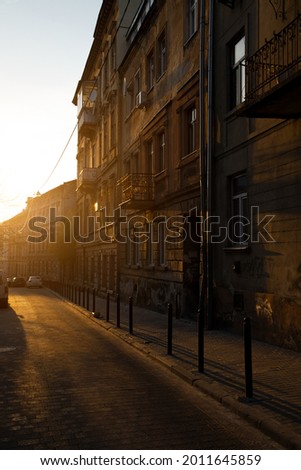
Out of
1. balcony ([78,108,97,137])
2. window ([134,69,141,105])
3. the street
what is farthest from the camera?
balcony ([78,108,97,137])

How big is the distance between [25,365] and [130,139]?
16.6 metres

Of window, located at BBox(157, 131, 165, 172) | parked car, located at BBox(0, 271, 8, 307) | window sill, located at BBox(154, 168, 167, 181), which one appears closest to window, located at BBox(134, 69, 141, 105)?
window, located at BBox(157, 131, 165, 172)

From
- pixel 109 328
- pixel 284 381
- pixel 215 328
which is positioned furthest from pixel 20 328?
pixel 284 381

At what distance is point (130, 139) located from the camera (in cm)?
2381

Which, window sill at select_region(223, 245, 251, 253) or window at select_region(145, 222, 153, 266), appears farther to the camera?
window at select_region(145, 222, 153, 266)

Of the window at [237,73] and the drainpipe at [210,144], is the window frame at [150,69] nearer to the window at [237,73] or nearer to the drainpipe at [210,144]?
the drainpipe at [210,144]

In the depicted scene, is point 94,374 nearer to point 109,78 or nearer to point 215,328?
point 215,328

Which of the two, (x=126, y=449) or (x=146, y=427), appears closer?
(x=126, y=449)

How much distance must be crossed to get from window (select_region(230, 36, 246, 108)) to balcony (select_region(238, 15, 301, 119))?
179cm

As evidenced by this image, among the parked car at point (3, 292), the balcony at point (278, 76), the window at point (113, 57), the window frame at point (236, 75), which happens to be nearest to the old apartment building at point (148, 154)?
the window at point (113, 57)

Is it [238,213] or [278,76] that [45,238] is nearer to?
[238,213]

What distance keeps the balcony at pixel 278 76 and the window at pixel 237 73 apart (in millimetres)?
1792

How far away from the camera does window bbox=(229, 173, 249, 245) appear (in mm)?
12234

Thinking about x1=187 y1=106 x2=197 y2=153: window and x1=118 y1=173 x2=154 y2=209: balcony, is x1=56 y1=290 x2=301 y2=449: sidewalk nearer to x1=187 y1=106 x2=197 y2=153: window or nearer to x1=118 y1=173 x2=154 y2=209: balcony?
x1=187 y1=106 x2=197 y2=153: window
